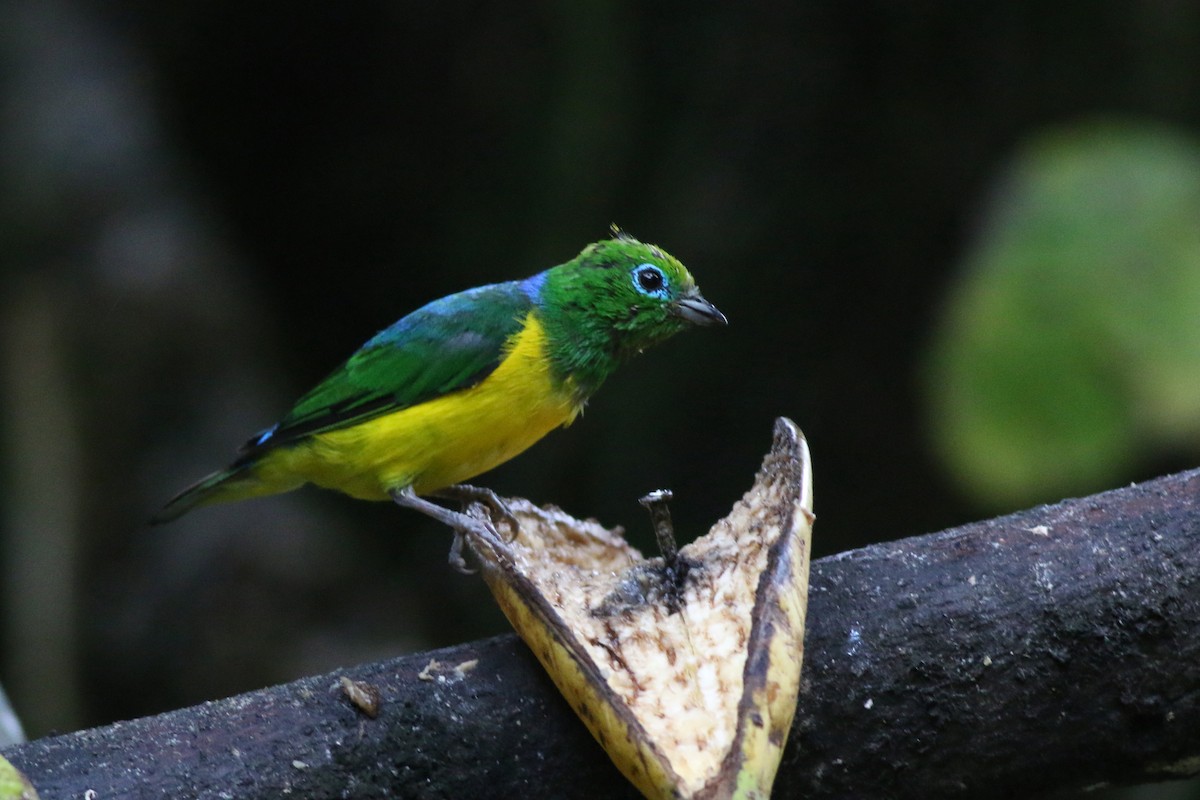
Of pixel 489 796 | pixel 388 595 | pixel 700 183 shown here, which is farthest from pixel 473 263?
pixel 489 796

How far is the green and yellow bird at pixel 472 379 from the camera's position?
3586mm

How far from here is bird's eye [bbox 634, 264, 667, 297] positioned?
3.74 meters

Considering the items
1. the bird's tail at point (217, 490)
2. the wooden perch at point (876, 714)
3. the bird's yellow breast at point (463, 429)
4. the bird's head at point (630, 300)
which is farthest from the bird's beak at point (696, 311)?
the bird's tail at point (217, 490)

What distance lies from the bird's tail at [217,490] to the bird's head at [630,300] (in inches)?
46.3

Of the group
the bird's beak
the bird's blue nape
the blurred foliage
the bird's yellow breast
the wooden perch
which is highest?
the bird's blue nape

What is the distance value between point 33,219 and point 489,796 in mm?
4778

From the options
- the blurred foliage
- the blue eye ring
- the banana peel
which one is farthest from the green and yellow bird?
the blurred foliage

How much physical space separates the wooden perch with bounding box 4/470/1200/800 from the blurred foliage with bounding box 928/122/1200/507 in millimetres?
2415

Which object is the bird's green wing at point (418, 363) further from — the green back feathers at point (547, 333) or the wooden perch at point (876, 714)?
the wooden perch at point (876, 714)

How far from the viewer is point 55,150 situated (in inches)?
239

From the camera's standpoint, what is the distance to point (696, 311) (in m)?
3.73

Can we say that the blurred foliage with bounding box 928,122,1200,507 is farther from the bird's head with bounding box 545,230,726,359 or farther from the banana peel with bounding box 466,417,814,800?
the banana peel with bounding box 466,417,814,800

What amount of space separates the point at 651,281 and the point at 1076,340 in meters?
2.11

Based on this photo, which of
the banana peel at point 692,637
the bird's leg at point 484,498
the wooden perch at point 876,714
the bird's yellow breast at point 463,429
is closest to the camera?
the banana peel at point 692,637
